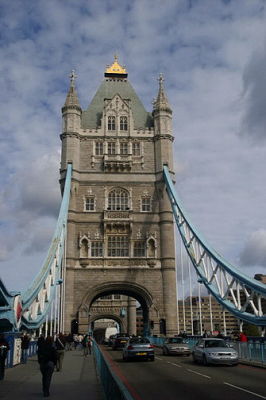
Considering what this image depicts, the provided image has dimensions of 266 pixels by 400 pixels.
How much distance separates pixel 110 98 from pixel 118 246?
18580 mm

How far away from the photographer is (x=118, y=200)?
44750 millimetres

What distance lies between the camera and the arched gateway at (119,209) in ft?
136

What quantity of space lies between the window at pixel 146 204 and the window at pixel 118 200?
1677mm

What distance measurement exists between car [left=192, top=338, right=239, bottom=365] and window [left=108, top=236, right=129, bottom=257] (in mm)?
22907

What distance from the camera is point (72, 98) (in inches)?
1896

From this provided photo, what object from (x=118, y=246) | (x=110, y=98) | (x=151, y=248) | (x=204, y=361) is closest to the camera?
(x=204, y=361)

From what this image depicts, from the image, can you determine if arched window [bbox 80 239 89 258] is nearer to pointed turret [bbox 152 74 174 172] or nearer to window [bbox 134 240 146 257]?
window [bbox 134 240 146 257]

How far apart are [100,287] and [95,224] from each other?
6.39 meters

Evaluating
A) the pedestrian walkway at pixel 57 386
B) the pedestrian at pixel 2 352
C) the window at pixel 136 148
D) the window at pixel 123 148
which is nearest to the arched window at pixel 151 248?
the window at pixel 136 148

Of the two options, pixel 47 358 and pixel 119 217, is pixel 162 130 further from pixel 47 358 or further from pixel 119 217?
pixel 47 358

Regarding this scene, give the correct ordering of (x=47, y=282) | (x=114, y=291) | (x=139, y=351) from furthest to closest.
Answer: (x=114, y=291)
(x=47, y=282)
(x=139, y=351)

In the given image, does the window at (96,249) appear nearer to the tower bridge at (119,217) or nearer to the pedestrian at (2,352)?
the tower bridge at (119,217)

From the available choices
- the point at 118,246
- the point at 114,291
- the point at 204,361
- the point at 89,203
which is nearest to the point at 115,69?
the point at 89,203

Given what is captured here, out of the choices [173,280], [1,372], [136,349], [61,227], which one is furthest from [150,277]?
[1,372]
